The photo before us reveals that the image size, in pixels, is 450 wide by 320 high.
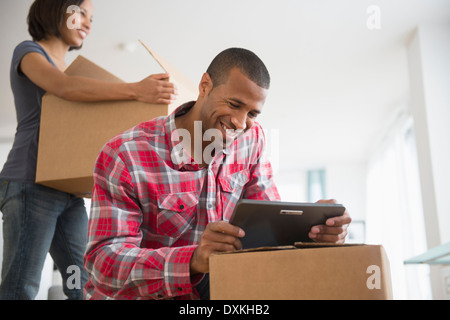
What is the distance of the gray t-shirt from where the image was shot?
4.12 feet

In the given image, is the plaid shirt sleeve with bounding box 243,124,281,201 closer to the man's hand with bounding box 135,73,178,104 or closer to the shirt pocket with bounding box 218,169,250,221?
the shirt pocket with bounding box 218,169,250,221

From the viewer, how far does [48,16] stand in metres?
1.40

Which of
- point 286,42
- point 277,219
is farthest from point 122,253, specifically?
point 286,42

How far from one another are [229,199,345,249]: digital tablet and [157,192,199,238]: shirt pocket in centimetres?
21

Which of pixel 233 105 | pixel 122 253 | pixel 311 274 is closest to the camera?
pixel 311 274

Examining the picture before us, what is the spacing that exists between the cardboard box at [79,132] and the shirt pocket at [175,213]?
0.31 meters

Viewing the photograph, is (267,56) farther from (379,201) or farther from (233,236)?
(233,236)

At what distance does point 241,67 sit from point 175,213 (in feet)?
1.31

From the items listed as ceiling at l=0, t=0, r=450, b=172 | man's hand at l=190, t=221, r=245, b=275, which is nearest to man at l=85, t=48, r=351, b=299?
man's hand at l=190, t=221, r=245, b=275

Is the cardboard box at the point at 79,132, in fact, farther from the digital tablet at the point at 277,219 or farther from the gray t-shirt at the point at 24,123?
the digital tablet at the point at 277,219

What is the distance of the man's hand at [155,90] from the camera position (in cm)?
123

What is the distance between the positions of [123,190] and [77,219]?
49cm

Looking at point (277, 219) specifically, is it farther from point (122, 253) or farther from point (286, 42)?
point (286, 42)
